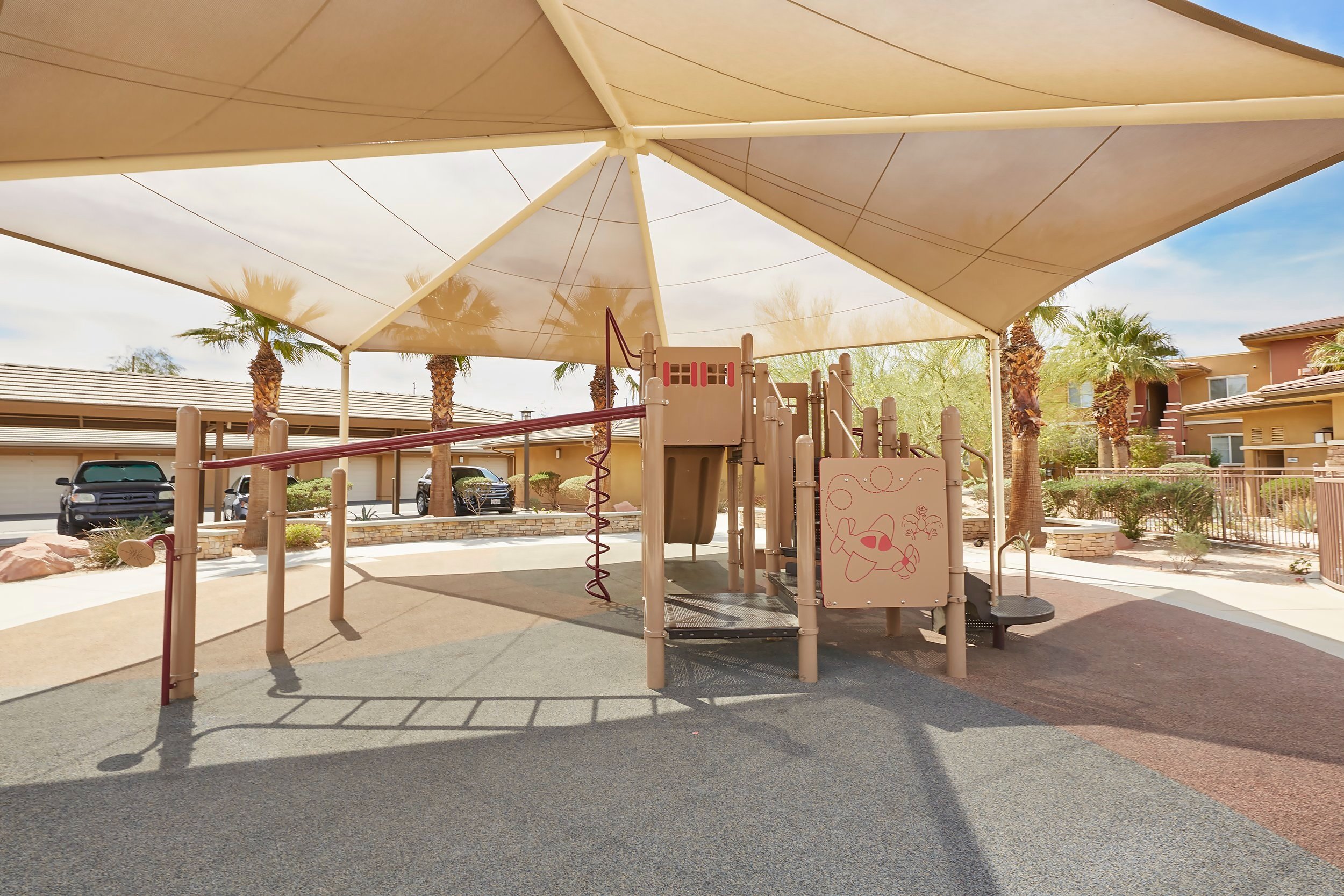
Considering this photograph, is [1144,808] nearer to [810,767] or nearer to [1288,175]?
[810,767]

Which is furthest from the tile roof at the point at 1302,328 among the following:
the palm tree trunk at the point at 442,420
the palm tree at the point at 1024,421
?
the palm tree trunk at the point at 442,420

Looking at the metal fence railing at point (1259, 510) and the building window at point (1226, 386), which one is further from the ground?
the building window at point (1226, 386)

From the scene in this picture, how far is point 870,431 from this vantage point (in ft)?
22.8

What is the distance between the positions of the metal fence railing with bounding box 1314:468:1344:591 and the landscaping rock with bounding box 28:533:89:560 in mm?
19720

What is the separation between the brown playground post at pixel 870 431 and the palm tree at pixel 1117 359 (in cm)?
2382

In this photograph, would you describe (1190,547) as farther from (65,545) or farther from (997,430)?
(65,545)

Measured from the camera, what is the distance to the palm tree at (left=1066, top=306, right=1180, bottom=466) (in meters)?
25.0

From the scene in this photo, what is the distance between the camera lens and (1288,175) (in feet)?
17.6

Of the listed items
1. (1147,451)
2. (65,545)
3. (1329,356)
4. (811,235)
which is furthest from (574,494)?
(1329,356)

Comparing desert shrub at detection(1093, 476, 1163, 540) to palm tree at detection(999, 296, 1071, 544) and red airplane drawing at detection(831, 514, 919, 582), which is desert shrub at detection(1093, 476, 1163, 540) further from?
red airplane drawing at detection(831, 514, 919, 582)

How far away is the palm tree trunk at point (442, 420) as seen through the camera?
55.4 ft

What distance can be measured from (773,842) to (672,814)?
0.52m

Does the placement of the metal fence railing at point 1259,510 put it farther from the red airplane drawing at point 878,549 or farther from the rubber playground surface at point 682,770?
the red airplane drawing at point 878,549

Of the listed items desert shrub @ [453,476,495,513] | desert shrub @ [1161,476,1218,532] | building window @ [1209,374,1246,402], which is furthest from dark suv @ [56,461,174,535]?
building window @ [1209,374,1246,402]
